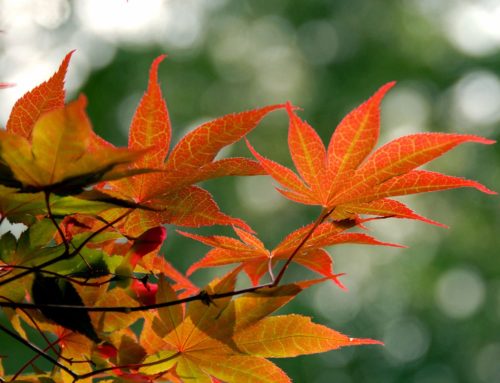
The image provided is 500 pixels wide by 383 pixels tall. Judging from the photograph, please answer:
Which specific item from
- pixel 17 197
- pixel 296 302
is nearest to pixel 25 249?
pixel 17 197

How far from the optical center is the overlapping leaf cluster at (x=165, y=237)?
0.45 metres

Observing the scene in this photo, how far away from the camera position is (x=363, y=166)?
48cm

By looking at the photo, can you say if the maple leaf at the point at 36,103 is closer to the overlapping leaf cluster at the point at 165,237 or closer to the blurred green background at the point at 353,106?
the overlapping leaf cluster at the point at 165,237

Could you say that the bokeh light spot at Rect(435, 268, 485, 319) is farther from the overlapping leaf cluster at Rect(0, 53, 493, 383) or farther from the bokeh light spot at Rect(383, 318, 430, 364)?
the overlapping leaf cluster at Rect(0, 53, 493, 383)

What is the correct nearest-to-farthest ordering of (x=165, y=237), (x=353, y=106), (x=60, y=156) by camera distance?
(x=60, y=156), (x=165, y=237), (x=353, y=106)

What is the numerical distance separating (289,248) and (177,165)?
12 cm

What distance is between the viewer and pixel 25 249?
47cm

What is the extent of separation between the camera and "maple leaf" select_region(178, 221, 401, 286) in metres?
0.50

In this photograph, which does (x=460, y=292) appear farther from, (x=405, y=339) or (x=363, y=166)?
(x=363, y=166)

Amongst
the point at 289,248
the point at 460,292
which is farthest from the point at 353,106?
the point at 289,248

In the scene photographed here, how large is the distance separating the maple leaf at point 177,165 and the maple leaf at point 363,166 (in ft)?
0.12

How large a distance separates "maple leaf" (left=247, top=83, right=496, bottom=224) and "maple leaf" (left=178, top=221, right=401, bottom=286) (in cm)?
2

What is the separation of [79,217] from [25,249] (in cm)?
5

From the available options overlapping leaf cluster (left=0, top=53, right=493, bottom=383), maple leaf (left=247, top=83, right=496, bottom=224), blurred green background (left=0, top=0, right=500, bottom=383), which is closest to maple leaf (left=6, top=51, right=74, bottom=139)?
overlapping leaf cluster (left=0, top=53, right=493, bottom=383)
